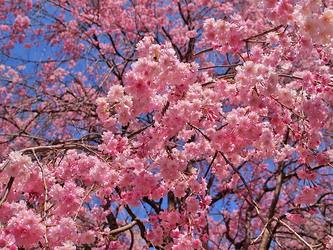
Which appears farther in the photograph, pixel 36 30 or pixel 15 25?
pixel 36 30

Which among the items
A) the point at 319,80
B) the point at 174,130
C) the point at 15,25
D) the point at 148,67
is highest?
the point at 15,25

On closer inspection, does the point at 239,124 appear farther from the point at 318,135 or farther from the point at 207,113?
the point at 318,135

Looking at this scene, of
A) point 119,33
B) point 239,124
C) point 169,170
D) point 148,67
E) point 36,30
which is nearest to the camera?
point 148,67

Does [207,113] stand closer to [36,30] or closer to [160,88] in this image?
[160,88]

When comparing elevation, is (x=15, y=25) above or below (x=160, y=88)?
above

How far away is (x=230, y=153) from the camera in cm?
280

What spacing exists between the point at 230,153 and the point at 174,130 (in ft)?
2.11

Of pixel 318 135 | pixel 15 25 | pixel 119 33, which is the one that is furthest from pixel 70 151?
pixel 15 25

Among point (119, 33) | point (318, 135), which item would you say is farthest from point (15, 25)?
point (318, 135)

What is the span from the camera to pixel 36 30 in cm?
786

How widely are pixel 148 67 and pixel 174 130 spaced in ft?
1.95

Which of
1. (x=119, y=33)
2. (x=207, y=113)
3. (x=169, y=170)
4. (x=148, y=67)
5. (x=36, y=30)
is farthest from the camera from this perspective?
(x=36, y=30)

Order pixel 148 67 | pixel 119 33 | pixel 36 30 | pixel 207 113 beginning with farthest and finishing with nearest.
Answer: pixel 36 30 → pixel 119 33 → pixel 207 113 → pixel 148 67

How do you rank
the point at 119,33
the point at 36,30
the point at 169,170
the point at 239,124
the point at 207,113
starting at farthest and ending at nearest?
the point at 36,30 < the point at 119,33 < the point at 207,113 < the point at 239,124 < the point at 169,170
